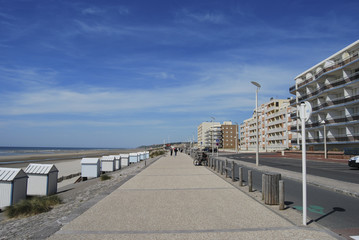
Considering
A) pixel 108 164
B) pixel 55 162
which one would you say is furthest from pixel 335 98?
pixel 55 162

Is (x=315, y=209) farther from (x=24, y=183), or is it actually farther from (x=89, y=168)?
(x=89, y=168)

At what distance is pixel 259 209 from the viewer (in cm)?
679

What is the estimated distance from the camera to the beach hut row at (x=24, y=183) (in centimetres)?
847

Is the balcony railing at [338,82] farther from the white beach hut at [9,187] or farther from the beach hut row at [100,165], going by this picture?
the white beach hut at [9,187]

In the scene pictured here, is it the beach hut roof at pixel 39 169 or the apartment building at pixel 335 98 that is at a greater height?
the apartment building at pixel 335 98

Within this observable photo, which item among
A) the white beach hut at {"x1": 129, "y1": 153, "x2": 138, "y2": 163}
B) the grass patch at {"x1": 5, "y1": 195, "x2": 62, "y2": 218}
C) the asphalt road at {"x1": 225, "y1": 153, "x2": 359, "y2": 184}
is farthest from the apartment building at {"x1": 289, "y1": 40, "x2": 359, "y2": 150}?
the grass patch at {"x1": 5, "y1": 195, "x2": 62, "y2": 218}

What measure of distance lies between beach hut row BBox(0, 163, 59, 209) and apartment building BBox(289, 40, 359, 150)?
31.7 metres

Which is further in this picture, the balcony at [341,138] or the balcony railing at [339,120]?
the balcony at [341,138]

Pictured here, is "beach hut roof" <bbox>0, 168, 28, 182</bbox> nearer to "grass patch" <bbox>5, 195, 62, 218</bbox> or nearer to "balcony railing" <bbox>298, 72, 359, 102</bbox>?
"grass patch" <bbox>5, 195, 62, 218</bbox>

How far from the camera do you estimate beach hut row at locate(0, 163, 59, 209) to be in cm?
847

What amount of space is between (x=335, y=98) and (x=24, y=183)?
45212mm

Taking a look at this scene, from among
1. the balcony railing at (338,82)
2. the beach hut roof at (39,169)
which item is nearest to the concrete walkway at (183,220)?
the beach hut roof at (39,169)

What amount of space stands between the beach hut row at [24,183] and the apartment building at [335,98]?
31.7 m

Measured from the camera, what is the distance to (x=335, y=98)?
43.2m
